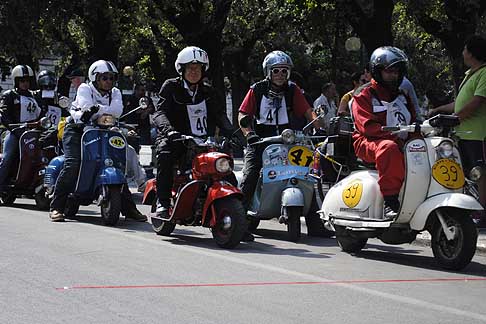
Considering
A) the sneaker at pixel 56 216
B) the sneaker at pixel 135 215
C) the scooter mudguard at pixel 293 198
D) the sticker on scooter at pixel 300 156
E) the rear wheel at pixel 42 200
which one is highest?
the sticker on scooter at pixel 300 156

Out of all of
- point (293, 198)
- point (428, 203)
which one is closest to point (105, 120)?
point (293, 198)

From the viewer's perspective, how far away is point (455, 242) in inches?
322

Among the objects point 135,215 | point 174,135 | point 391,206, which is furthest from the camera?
point 135,215

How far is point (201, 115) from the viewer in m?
10.6

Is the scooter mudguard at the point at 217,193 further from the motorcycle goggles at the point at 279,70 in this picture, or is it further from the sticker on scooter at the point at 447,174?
the sticker on scooter at the point at 447,174

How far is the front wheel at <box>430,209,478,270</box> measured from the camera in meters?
8.02

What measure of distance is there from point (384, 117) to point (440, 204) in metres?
1.29

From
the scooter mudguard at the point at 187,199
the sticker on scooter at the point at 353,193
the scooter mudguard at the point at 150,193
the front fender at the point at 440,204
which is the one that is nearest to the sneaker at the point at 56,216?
the scooter mudguard at the point at 150,193

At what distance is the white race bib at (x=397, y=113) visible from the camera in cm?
916

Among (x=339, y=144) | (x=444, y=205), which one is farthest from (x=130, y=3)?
(x=444, y=205)

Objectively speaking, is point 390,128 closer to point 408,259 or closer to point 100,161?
point 408,259

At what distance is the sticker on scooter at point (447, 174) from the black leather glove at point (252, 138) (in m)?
2.55

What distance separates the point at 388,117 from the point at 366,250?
4.99 ft

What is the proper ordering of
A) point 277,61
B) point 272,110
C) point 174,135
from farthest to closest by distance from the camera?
point 272,110, point 277,61, point 174,135
